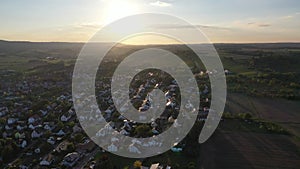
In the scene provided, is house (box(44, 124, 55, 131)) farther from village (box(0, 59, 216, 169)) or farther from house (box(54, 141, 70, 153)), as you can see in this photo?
house (box(54, 141, 70, 153))

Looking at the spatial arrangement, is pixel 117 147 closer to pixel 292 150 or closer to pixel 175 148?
pixel 175 148

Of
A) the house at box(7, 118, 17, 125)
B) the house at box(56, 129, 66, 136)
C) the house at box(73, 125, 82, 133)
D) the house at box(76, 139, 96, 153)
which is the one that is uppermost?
the house at box(7, 118, 17, 125)

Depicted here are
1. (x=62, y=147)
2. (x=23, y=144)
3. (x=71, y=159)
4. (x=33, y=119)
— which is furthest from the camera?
(x=33, y=119)

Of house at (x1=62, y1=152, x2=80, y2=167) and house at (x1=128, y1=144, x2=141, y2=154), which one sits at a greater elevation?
house at (x1=128, y1=144, x2=141, y2=154)

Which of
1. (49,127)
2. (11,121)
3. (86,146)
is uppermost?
(11,121)

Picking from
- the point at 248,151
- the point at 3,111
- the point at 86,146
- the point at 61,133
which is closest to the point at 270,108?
the point at 248,151

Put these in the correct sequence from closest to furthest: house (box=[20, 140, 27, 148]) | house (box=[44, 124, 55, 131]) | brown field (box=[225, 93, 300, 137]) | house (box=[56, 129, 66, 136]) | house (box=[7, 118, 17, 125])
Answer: house (box=[20, 140, 27, 148])
house (box=[56, 129, 66, 136])
house (box=[44, 124, 55, 131])
house (box=[7, 118, 17, 125])
brown field (box=[225, 93, 300, 137])

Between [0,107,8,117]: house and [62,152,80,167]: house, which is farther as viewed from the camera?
[0,107,8,117]: house

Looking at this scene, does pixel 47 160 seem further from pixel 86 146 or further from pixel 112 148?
pixel 112 148

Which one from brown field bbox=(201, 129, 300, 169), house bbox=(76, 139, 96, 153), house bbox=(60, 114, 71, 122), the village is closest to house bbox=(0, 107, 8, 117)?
the village

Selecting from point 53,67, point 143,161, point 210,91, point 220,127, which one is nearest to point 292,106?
point 210,91
